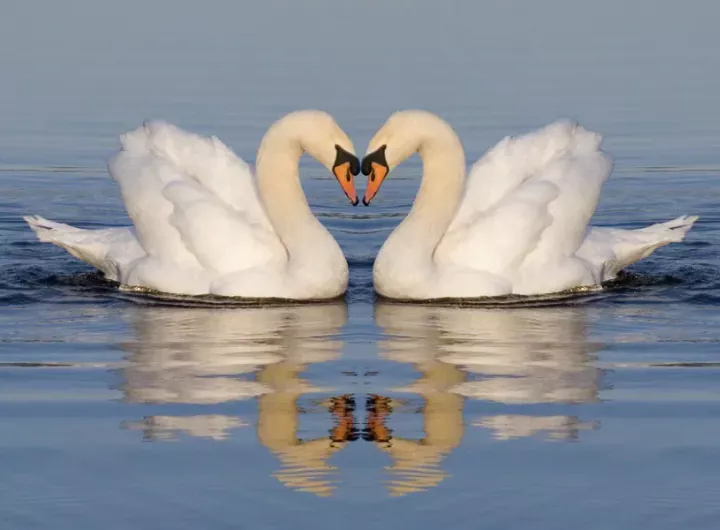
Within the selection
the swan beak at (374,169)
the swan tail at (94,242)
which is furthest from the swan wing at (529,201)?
the swan tail at (94,242)

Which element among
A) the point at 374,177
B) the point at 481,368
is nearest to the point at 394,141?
the point at 374,177

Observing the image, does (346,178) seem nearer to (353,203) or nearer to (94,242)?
(353,203)

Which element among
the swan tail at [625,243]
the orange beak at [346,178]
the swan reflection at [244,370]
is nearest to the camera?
the swan reflection at [244,370]

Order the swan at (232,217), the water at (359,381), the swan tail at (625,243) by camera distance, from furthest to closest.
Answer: the swan tail at (625,243) < the swan at (232,217) < the water at (359,381)

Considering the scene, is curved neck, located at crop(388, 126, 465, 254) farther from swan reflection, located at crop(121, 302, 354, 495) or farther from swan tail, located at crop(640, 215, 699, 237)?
swan tail, located at crop(640, 215, 699, 237)

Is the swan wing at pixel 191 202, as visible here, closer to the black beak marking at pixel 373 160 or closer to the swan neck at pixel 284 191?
the swan neck at pixel 284 191

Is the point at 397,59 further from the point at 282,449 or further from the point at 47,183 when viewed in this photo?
Result: the point at 282,449

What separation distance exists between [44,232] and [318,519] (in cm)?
704

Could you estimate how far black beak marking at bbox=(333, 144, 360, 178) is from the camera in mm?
12414

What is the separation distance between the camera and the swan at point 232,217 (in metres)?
12.6

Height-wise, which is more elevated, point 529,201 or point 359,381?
point 529,201

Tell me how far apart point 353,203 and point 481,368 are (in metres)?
2.23

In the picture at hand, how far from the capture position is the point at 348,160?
1246cm

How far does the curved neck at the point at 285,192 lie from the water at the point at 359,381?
550 mm
